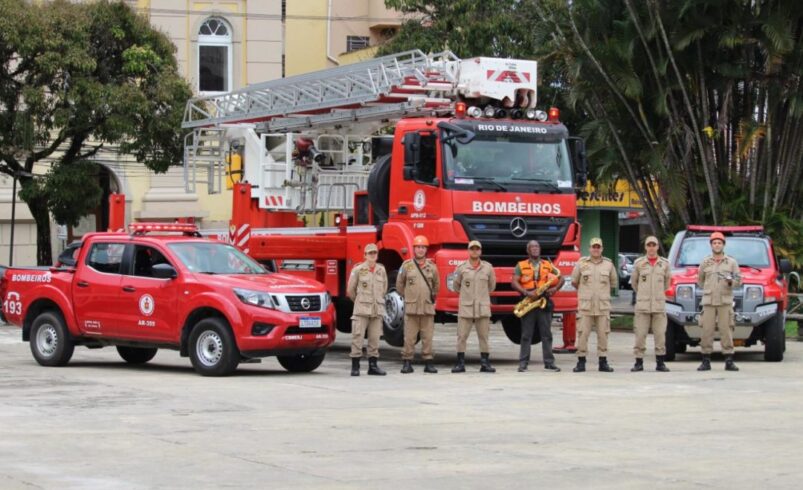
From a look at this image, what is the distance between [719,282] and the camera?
19.0 metres

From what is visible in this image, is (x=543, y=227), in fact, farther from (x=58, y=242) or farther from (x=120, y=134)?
(x=58, y=242)

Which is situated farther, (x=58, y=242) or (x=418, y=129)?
(x=58, y=242)

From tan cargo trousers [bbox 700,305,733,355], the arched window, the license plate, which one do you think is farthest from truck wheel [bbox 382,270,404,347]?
the arched window

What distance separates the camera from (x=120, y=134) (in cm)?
3400

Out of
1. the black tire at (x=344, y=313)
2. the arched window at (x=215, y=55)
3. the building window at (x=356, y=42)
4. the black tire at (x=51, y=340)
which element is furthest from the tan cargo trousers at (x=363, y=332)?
the building window at (x=356, y=42)

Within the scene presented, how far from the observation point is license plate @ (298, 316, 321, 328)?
57.3 feet

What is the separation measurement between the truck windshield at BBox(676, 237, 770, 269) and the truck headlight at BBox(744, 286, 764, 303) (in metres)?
1.09

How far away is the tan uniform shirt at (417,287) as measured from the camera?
1855 centimetres

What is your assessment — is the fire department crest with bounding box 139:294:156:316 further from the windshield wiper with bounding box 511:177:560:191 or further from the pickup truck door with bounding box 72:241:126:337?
the windshield wiper with bounding box 511:177:560:191

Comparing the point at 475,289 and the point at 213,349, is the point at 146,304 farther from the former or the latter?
the point at 475,289

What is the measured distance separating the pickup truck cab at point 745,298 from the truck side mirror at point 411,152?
4089mm

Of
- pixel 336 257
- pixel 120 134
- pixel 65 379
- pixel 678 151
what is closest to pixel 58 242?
pixel 120 134

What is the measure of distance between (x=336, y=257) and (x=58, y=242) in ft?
80.1

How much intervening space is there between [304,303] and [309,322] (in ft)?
0.87
